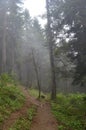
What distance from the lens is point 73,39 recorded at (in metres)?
17.8

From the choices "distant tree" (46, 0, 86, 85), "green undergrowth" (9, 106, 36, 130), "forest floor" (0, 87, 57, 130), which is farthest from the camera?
"distant tree" (46, 0, 86, 85)

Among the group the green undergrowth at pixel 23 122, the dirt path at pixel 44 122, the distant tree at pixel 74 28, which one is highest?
the distant tree at pixel 74 28

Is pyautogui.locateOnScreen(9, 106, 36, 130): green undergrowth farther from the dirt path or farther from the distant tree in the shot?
the distant tree

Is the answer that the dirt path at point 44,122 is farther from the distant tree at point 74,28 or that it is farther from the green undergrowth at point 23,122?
the distant tree at point 74,28

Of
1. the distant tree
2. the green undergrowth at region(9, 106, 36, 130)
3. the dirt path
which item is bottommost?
the dirt path

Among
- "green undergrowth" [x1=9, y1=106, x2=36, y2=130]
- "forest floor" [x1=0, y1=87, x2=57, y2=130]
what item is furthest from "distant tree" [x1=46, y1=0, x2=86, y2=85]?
"green undergrowth" [x1=9, y1=106, x2=36, y2=130]

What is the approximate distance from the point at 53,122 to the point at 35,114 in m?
1.80

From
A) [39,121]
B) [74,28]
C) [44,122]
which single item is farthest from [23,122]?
[74,28]

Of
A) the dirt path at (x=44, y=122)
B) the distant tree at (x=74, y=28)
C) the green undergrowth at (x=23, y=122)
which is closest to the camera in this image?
the green undergrowth at (x=23, y=122)

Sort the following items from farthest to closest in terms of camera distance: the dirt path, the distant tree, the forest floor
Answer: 1. the distant tree
2. the dirt path
3. the forest floor

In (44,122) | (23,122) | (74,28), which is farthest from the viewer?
(74,28)

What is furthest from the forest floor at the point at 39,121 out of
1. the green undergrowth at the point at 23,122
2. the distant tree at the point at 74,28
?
the distant tree at the point at 74,28

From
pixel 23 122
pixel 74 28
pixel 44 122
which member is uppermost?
pixel 74 28

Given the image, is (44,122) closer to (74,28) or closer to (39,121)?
(39,121)
